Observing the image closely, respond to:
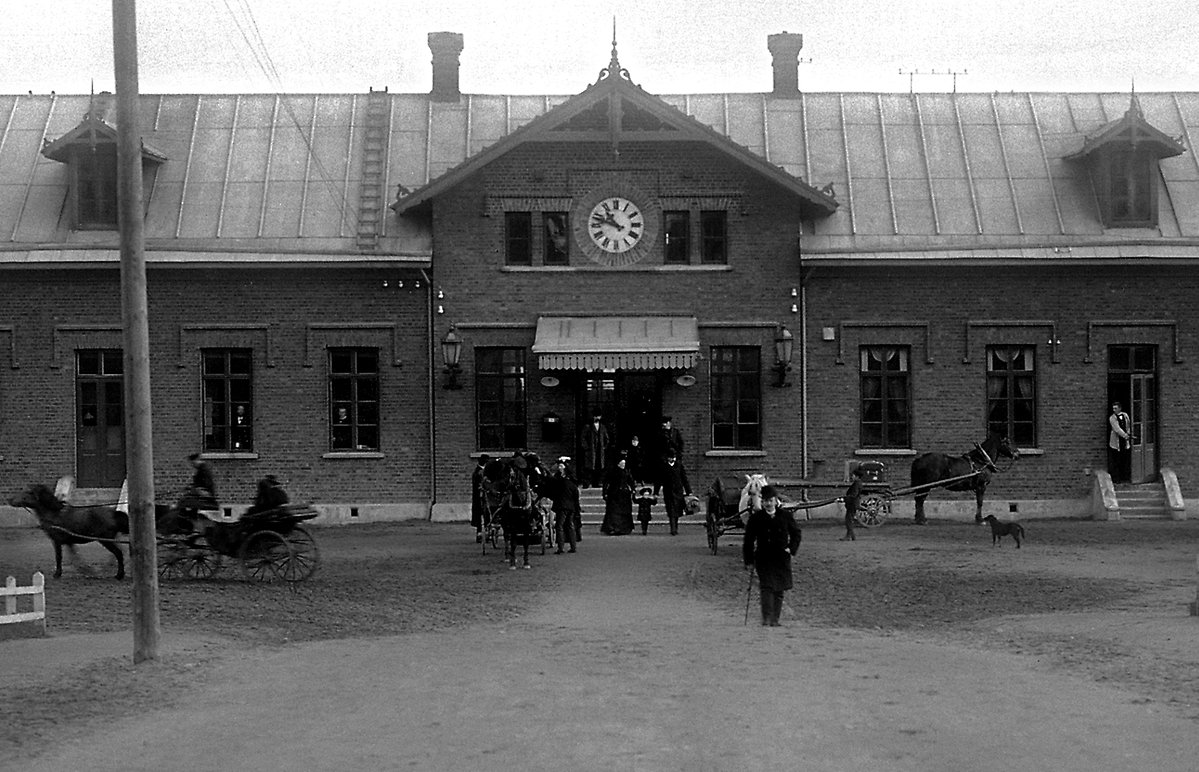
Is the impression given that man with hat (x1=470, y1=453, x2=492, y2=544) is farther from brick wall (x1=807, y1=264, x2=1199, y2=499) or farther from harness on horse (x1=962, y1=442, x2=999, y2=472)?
harness on horse (x1=962, y1=442, x2=999, y2=472)

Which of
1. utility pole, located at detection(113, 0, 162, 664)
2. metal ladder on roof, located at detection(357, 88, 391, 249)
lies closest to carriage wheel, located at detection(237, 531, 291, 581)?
utility pole, located at detection(113, 0, 162, 664)

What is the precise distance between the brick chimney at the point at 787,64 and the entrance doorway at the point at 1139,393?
893cm

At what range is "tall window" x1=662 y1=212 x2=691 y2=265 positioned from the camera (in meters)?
30.1

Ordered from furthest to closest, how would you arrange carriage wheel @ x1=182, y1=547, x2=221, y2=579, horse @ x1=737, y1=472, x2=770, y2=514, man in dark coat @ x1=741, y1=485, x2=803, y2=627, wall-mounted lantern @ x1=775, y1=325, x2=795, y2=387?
wall-mounted lantern @ x1=775, y1=325, x2=795, y2=387 → horse @ x1=737, y1=472, x2=770, y2=514 → carriage wheel @ x1=182, y1=547, x2=221, y2=579 → man in dark coat @ x1=741, y1=485, x2=803, y2=627

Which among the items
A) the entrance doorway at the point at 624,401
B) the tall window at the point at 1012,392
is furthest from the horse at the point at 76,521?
the tall window at the point at 1012,392

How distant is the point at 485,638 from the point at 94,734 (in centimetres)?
502

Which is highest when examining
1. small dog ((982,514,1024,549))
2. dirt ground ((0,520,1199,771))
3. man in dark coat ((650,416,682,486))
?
man in dark coat ((650,416,682,486))

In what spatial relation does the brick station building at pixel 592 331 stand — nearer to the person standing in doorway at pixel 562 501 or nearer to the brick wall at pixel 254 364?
the brick wall at pixel 254 364

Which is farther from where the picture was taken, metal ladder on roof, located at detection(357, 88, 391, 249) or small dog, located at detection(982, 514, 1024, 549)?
metal ladder on roof, located at detection(357, 88, 391, 249)

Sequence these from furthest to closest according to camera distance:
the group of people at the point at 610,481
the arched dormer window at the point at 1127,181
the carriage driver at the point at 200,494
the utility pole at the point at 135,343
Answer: the arched dormer window at the point at 1127,181, the group of people at the point at 610,481, the carriage driver at the point at 200,494, the utility pole at the point at 135,343

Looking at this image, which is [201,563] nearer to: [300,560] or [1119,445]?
[300,560]

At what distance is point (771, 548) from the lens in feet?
48.3

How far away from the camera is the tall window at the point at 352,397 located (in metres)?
30.0

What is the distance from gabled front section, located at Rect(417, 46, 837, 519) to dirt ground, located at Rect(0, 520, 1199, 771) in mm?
8170
